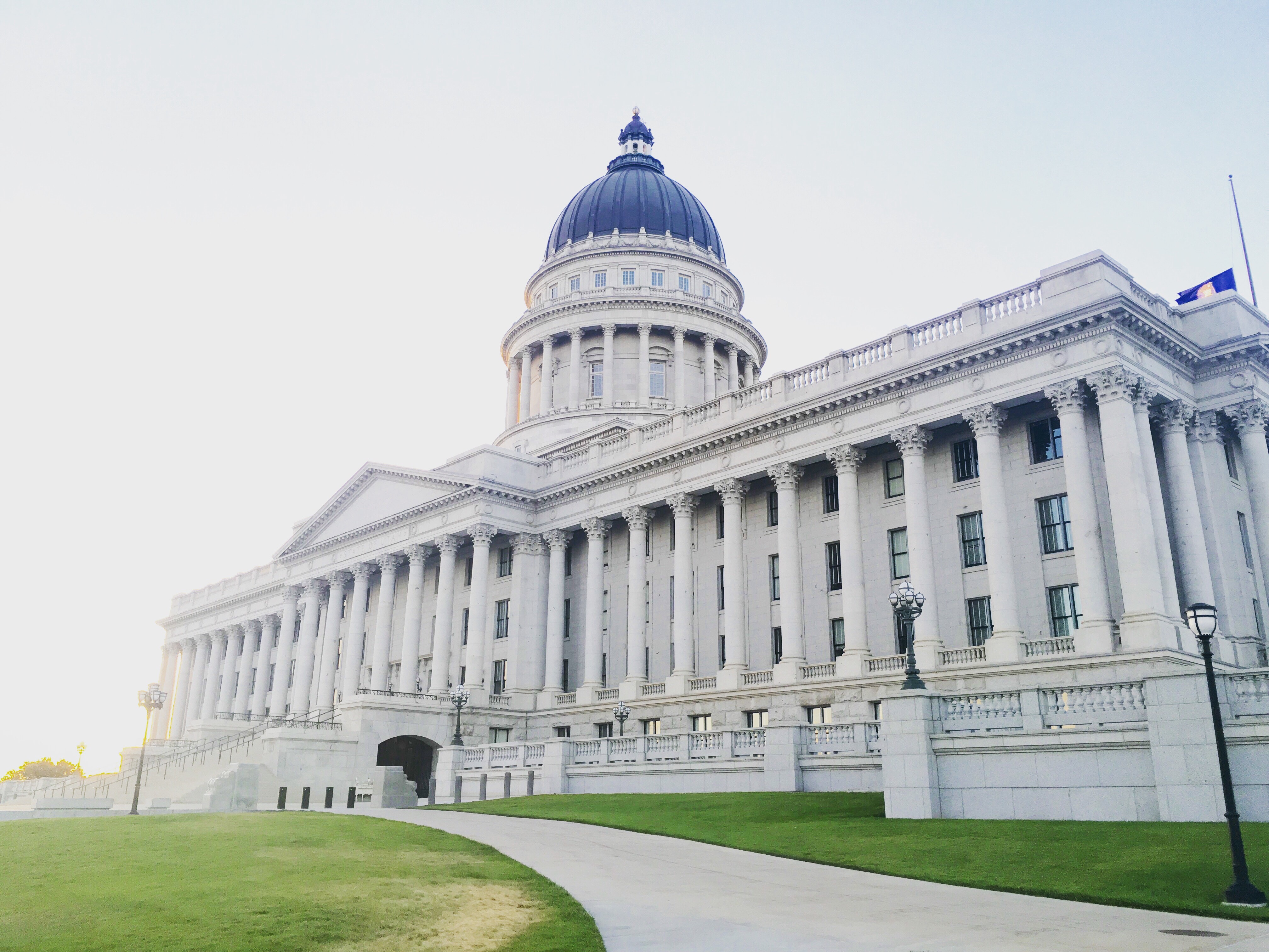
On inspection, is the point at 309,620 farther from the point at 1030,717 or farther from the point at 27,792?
the point at 1030,717

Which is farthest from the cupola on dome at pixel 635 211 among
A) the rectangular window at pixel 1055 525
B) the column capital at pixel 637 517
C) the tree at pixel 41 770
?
the tree at pixel 41 770

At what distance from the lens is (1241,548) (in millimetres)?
39969

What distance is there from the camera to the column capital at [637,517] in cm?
5391

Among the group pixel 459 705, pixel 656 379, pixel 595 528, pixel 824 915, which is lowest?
pixel 824 915

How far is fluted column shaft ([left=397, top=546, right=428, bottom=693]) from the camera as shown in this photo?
60188mm

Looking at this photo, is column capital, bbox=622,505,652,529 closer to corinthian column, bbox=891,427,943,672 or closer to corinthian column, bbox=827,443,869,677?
corinthian column, bbox=827,443,869,677

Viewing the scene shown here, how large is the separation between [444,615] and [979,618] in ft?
99.8

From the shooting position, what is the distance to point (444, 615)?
193 ft

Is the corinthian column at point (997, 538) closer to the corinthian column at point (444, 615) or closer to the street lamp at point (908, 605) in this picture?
the street lamp at point (908, 605)

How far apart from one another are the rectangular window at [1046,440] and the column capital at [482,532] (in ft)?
96.9

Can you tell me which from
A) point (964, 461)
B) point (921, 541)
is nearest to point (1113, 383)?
point (964, 461)

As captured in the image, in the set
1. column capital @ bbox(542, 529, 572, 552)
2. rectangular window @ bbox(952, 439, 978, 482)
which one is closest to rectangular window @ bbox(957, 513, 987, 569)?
rectangular window @ bbox(952, 439, 978, 482)

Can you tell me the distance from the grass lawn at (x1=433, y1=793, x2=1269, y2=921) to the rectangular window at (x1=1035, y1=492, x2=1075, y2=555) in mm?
15985

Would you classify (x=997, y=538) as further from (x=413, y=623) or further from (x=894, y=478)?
(x=413, y=623)
